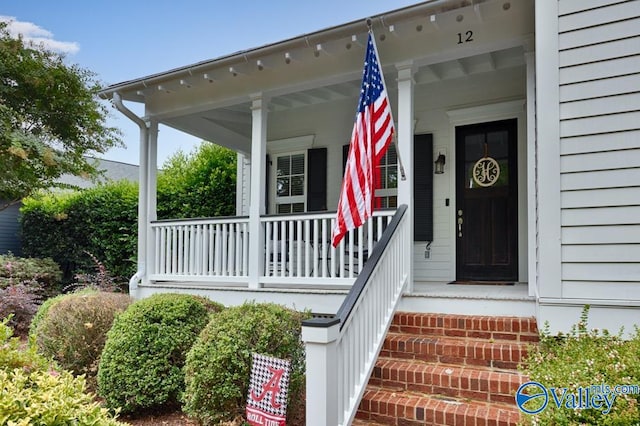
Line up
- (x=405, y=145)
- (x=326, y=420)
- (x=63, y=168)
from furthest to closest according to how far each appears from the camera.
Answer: (x=63, y=168) → (x=405, y=145) → (x=326, y=420)

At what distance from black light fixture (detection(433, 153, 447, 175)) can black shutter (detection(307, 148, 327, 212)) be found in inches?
70.2

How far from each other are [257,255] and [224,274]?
2.09ft

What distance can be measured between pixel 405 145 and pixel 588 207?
1822 mm

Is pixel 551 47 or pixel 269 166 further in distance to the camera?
pixel 269 166

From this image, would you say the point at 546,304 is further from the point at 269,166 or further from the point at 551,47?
the point at 269,166

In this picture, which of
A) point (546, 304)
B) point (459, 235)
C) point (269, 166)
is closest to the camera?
point (546, 304)

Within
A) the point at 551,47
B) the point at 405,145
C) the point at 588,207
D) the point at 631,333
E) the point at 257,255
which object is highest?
the point at 551,47

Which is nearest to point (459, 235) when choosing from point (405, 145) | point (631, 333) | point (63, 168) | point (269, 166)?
point (405, 145)

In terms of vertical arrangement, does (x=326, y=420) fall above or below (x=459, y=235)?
below

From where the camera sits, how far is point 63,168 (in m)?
10.1

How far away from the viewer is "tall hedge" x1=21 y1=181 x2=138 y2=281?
9.62 meters

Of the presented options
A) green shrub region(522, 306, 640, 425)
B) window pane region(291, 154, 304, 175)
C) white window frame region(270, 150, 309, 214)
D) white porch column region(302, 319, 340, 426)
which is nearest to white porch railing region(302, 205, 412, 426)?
white porch column region(302, 319, 340, 426)

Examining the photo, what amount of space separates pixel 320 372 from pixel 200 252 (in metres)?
3.66

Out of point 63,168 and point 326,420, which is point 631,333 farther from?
point 63,168
